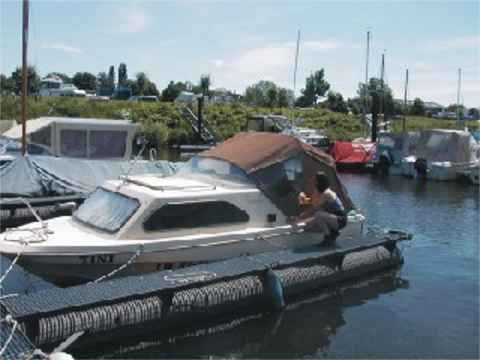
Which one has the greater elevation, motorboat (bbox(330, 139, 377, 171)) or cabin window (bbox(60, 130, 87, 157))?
cabin window (bbox(60, 130, 87, 157))

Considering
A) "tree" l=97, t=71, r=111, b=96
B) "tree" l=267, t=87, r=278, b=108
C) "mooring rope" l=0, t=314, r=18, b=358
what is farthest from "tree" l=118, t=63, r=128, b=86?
"mooring rope" l=0, t=314, r=18, b=358

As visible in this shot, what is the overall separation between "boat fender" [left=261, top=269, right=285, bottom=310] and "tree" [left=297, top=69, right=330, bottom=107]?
90.4m

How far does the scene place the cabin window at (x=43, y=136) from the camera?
19812 mm

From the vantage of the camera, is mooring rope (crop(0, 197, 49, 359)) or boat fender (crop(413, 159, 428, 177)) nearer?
mooring rope (crop(0, 197, 49, 359))

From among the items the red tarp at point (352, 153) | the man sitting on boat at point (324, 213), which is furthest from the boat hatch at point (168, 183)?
the red tarp at point (352, 153)

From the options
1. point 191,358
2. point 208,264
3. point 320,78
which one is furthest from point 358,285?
point 320,78

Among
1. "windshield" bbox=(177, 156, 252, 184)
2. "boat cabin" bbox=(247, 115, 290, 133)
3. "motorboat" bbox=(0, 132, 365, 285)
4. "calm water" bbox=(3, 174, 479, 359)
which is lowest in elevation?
"calm water" bbox=(3, 174, 479, 359)

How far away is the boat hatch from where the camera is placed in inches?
453

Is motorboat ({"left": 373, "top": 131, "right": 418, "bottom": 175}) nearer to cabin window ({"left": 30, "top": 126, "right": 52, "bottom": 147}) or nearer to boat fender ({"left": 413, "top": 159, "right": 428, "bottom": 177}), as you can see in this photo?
boat fender ({"left": 413, "top": 159, "right": 428, "bottom": 177})

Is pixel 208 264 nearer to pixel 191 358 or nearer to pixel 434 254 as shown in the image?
pixel 191 358

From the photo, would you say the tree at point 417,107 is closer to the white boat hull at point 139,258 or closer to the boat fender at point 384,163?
the boat fender at point 384,163

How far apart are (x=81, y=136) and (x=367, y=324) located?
1252 centimetres

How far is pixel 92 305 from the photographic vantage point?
27.7 feet

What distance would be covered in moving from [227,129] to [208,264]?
49278mm
